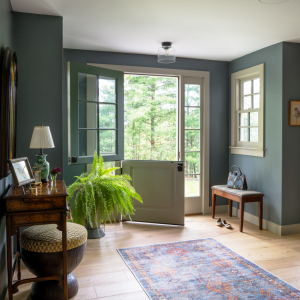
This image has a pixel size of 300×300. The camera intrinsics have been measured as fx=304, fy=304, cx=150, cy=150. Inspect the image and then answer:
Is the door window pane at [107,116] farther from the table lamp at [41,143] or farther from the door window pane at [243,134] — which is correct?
the door window pane at [243,134]

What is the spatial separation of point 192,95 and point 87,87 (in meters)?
1.76

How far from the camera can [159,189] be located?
4.29 meters

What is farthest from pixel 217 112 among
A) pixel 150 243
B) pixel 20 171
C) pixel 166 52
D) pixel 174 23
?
pixel 20 171

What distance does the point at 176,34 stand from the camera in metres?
3.54

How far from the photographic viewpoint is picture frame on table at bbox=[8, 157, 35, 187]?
2029mm

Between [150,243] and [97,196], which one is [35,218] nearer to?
[97,196]

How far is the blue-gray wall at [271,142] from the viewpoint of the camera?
3.85 metres

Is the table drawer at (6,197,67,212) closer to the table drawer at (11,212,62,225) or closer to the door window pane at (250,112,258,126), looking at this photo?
the table drawer at (11,212,62,225)

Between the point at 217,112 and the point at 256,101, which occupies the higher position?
the point at 256,101

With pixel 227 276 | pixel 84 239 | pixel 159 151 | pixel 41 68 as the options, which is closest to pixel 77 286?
pixel 84 239

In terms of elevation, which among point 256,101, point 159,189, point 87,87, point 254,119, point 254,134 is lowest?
point 159,189

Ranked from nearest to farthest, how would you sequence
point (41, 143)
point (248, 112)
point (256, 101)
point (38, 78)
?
point (41, 143) < point (38, 78) < point (256, 101) < point (248, 112)

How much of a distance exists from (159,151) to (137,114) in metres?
1.25

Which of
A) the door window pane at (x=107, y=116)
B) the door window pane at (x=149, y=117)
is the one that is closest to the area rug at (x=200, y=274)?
the door window pane at (x=107, y=116)
